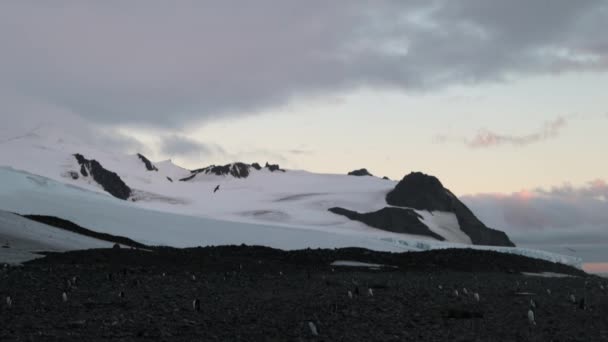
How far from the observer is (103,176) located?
180 meters

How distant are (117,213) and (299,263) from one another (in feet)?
90.6

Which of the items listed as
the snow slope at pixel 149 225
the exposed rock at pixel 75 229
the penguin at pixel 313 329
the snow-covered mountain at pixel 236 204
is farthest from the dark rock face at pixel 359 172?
the penguin at pixel 313 329

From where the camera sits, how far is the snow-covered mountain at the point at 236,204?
5384 cm

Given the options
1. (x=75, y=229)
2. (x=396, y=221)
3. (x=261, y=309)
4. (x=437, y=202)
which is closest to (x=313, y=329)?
(x=261, y=309)

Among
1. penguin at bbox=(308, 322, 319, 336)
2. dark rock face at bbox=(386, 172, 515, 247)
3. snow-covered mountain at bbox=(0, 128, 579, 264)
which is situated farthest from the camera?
dark rock face at bbox=(386, 172, 515, 247)

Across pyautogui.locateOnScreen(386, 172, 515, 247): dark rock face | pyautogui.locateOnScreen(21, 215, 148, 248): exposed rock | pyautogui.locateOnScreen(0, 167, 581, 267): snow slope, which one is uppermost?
pyautogui.locateOnScreen(386, 172, 515, 247): dark rock face

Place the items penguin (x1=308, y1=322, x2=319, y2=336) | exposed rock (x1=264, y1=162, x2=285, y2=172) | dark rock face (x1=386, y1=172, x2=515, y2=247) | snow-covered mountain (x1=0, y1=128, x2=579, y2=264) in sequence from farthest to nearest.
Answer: exposed rock (x1=264, y1=162, x2=285, y2=172), dark rock face (x1=386, y1=172, x2=515, y2=247), snow-covered mountain (x1=0, y1=128, x2=579, y2=264), penguin (x1=308, y1=322, x2=319, y2=336)

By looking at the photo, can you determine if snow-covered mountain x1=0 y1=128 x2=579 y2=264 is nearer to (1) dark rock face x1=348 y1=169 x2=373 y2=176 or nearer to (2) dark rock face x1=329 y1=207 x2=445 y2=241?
(2) dark rock face x1=329 y1=207 x2=445 y2=241

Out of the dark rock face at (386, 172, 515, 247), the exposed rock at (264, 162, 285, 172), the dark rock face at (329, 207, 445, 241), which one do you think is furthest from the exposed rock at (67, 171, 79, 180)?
the dark rock face at (329, 207, 445, 241)

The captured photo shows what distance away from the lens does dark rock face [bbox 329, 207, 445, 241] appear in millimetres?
112312

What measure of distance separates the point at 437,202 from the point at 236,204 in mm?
45758

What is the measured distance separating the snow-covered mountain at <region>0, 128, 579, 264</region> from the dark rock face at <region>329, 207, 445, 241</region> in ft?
0.66

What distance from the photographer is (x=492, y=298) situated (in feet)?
56.2

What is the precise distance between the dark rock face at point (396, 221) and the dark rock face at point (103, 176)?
70.8 meters
